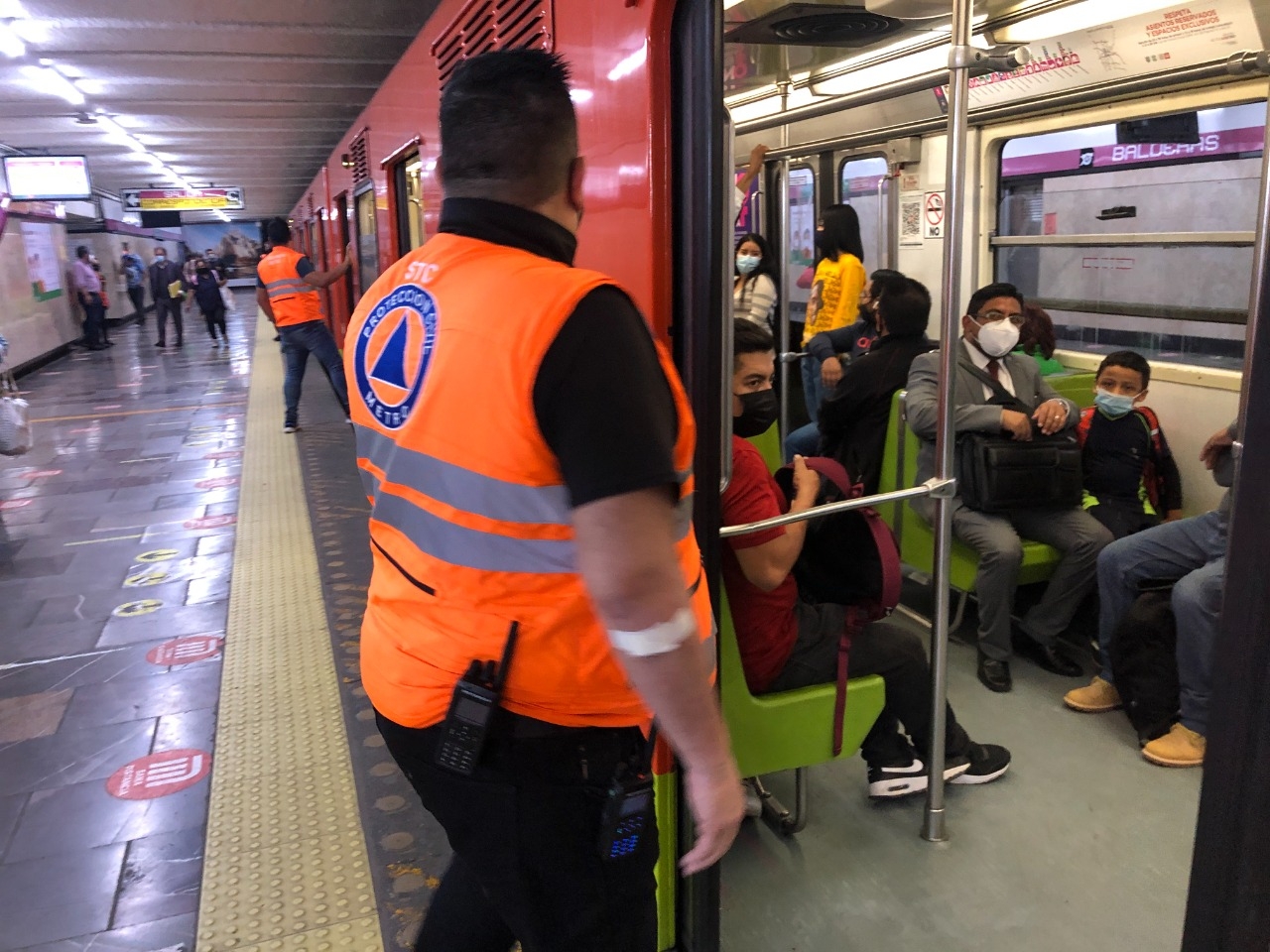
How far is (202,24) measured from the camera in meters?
5.40

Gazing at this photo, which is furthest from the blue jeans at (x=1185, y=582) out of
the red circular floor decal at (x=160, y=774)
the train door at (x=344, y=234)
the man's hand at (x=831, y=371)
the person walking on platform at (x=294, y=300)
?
the train door at (x=344, y=234)

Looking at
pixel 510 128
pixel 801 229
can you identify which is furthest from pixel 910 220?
pixel 510 128

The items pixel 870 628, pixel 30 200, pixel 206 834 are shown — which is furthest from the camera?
pixel 30 200

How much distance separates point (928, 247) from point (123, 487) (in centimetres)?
568

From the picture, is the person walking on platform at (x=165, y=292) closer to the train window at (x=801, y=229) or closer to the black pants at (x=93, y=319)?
the black pants at (x=93, y=319)

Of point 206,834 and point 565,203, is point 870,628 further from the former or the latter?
point 206,834

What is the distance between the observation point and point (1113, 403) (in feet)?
12.0

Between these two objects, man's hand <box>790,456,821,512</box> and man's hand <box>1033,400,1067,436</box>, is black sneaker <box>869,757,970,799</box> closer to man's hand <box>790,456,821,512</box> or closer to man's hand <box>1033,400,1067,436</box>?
man's hand <box>790,456,821,512</box>

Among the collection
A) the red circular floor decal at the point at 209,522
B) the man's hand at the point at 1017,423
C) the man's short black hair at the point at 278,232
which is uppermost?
the man's short black hair at the point at 278,232

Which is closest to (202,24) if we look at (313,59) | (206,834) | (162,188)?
(313,59)

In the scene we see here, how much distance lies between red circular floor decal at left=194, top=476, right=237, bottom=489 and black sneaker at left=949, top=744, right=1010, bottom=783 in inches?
223

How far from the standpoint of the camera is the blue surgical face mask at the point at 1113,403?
11.9 ft

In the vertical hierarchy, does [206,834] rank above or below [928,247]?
below

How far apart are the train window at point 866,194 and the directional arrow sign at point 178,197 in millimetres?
19590
